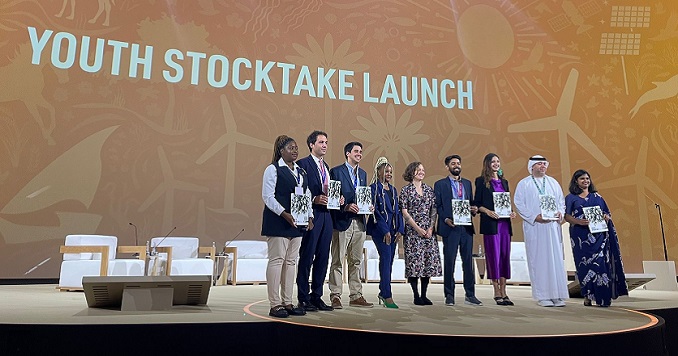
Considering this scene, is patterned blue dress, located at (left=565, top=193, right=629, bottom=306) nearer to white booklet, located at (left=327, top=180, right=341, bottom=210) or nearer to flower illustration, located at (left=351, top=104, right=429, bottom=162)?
white booklet, located at (left=327, top=180, right=341, bottom=210)

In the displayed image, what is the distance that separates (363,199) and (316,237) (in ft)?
1.76

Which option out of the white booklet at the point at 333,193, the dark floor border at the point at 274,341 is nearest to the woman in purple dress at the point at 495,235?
the white booklet at the point at 333,193

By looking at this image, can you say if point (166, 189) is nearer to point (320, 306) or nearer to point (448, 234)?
point (320, 306)

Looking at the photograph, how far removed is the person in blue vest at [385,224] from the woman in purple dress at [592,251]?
4.78 ft

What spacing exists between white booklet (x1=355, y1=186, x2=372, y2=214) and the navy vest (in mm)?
677

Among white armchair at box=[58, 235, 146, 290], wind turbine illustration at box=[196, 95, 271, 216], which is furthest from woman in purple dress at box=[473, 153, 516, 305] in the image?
wind turbine illustration at box=[196, 95, 271, 216]

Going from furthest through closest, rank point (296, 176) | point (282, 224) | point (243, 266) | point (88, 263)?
1. point (243, 266)
2. point (88, 263)
3. point (296, 176)
4. point (282, 224)

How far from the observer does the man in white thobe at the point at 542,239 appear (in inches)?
157

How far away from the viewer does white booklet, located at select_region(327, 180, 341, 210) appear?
3.54m

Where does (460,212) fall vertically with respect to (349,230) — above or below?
above

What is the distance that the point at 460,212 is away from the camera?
13.5 ft

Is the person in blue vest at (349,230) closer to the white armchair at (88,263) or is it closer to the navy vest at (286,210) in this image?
the navy vest at (286,210)

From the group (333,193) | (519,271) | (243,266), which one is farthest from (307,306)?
(519,271)

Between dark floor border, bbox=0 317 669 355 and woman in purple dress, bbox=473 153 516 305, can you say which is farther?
woman in purple dress, bbox=473 153 516 305
